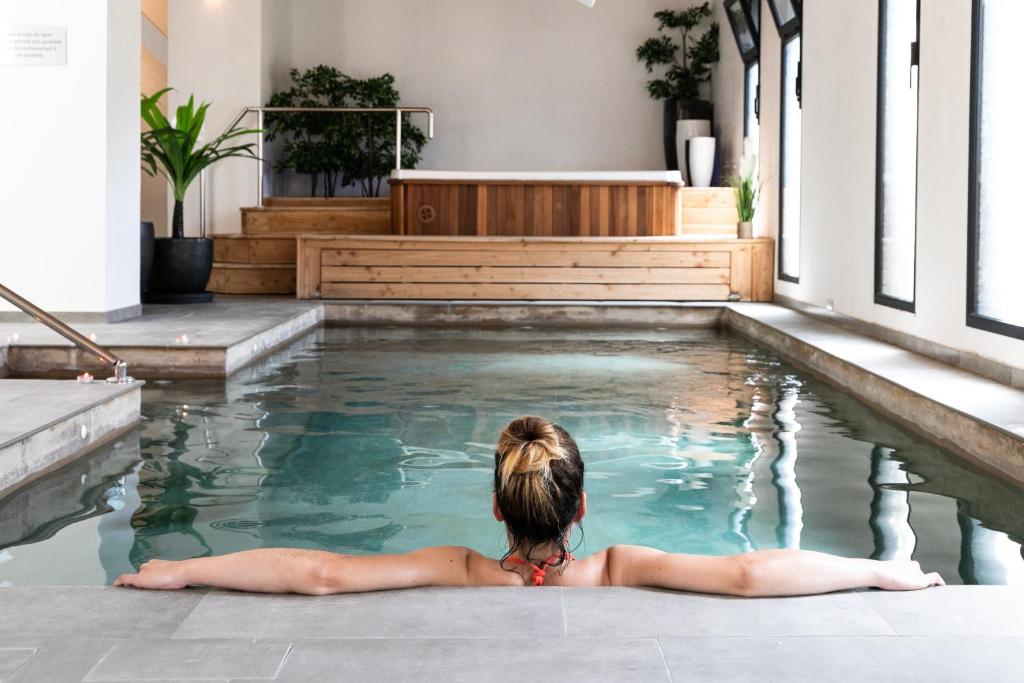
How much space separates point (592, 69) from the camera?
12875 mm

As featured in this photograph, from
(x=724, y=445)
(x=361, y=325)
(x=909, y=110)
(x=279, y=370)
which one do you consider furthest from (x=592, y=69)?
(x=724, y=445)

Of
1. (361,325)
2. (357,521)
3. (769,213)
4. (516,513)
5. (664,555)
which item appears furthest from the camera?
(769,213)

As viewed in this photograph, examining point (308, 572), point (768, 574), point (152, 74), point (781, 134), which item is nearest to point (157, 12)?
point (152, 74)

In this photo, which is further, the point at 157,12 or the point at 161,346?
the point at 157,12

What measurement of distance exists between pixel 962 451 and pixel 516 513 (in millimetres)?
2294

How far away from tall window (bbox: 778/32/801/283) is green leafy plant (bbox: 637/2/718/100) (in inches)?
127

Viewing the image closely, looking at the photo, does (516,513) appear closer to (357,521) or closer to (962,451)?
(357,521)

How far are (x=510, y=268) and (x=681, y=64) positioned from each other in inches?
184

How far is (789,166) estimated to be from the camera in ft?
29.6

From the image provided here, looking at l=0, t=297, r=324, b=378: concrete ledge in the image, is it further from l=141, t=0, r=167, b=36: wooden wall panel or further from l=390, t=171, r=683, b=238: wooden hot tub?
l=141, t=0, r=167, b=36: wooden wall panel

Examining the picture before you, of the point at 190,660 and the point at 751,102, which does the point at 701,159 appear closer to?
the point at 751,102

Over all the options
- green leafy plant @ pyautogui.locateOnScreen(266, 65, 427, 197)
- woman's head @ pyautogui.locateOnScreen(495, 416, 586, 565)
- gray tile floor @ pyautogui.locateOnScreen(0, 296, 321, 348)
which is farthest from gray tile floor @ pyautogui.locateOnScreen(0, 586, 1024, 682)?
green leafy plant @ pyautogui.locateOnScreen(266, 65, 427, 197)

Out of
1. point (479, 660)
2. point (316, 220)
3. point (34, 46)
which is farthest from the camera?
point (316, 220)

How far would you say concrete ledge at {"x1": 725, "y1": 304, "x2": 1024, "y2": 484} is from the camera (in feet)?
11.4
